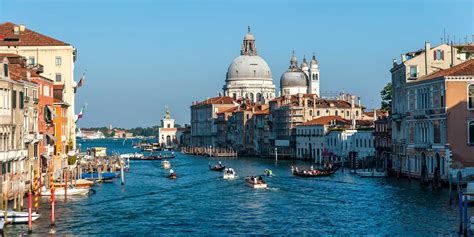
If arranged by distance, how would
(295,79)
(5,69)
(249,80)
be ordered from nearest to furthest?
(5,69)
(295,79)
(249,80)

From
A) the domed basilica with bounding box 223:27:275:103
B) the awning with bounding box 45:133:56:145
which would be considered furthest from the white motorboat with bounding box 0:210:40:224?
the domed basilica with bounding box 223:27:275:103

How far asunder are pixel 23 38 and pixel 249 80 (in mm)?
94467

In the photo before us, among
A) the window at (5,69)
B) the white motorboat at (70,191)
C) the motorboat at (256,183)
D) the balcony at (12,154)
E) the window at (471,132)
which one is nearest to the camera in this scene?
the balcony at (12,154)

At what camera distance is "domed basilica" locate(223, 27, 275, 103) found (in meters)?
144

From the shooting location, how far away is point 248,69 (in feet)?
473

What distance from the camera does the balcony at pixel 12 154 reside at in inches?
1188

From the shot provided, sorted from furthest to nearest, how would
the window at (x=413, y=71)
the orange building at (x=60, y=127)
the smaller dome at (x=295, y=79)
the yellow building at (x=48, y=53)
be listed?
1. the smaller dome at (x=295, y=79)
2. the yellow building at (x=48, y=53)
3. the window at (x=413, y=71)
4. the orange building at (x=60, y=127)

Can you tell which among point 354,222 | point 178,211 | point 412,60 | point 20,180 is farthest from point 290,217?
point 412,60

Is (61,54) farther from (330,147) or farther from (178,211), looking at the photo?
(330,147)

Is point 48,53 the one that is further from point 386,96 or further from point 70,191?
point 386,96

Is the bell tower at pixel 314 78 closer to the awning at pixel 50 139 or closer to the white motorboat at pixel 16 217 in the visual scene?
the awning at pixel 50 139

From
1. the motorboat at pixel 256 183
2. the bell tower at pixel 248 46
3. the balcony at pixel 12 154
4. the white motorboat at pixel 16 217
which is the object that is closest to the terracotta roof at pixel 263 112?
the bell tower at pixel 248 46

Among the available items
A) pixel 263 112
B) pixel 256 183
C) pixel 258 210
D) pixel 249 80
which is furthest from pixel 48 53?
pixel 249 80

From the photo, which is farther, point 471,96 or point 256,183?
point 256,183
